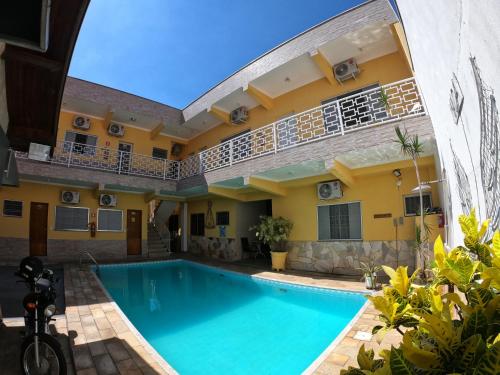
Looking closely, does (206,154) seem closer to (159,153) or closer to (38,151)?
(159,153)

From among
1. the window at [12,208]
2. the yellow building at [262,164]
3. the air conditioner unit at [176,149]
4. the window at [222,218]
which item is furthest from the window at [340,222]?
the window at [12,208]

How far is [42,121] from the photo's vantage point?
488 centimetres

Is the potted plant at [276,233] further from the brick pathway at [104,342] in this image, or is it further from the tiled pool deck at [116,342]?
the brick pathway at [104,342]

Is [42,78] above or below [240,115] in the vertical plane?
below

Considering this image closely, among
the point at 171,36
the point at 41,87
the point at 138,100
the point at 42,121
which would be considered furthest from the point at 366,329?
the point at 138,100

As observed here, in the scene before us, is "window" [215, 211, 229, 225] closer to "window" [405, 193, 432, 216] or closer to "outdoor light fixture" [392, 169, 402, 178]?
"outdoor light fixture" [392, 169, 402, 178]

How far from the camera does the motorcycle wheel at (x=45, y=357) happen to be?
2903mm

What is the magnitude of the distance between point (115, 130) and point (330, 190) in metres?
10.8

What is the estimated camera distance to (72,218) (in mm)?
12375

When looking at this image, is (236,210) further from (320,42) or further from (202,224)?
(320,42)

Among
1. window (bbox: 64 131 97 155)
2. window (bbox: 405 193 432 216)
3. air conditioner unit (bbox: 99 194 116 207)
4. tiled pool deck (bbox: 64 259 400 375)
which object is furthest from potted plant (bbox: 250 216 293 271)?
window (bbox: 64 131 97 155)

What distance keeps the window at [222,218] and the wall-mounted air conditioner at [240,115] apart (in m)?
4.46

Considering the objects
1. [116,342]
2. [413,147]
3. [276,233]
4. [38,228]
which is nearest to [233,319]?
[116,342]

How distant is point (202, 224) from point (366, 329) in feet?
38.2
